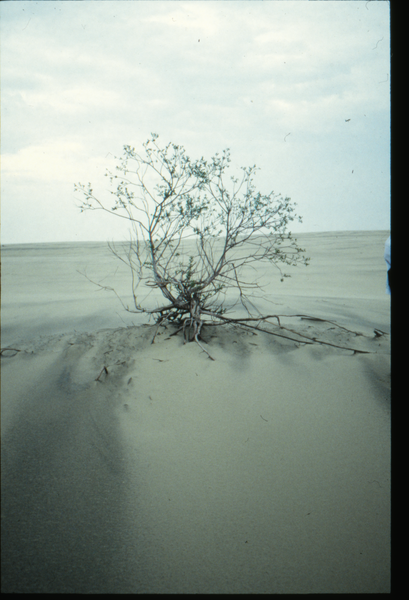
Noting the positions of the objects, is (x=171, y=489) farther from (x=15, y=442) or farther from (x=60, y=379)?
(x=60, y=379)

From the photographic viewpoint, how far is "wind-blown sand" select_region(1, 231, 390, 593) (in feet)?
3.95

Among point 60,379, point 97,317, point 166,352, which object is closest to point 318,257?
point 97,317

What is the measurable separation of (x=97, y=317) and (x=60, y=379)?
178cm

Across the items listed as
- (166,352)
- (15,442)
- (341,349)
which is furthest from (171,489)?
(341,349)

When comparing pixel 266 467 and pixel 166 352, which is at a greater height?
pixel 166 352

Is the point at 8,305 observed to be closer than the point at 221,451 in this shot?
No

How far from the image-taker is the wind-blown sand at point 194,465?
1205 millimetres

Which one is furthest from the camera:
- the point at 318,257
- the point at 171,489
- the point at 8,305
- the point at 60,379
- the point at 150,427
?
the point at 318,257

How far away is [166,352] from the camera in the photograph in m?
2.64

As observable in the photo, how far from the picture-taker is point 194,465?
5.45 ft

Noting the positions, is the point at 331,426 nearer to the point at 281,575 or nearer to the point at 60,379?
the point at 281,575

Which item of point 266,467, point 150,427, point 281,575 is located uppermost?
point 150,427

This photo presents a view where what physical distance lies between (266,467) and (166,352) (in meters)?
1.18

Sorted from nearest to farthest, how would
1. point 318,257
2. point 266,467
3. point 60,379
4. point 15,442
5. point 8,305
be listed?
1. point 15,442
2. point 266,467
3. point 60,379
4. point 8,305
5. point 318,257
